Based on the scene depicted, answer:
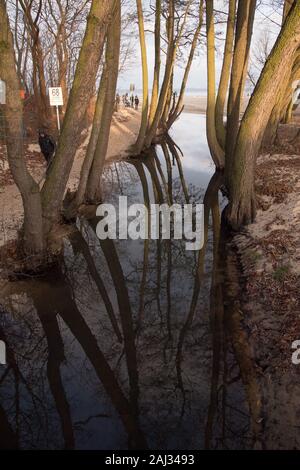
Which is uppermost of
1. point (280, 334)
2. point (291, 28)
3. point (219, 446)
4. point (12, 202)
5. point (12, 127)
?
point (291, 28)

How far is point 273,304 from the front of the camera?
6160 mm

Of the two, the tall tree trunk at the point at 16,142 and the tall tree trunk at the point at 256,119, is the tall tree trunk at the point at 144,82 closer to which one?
the tall tree trunk at the point at 256,119

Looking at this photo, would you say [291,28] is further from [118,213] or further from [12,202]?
[12,202]

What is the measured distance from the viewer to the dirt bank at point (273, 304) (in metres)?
4.34

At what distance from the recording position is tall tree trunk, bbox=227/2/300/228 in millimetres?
7952

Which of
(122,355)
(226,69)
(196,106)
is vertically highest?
(196,106)

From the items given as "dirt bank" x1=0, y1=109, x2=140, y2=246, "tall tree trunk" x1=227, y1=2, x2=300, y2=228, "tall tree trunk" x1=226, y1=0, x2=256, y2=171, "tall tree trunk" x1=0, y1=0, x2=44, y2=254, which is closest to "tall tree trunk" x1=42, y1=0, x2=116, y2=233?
"tall tree trunk" x1=0, y1=0, x2=44, y2=254

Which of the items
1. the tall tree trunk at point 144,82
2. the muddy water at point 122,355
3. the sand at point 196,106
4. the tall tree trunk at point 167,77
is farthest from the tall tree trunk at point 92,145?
the sand at point 196,106

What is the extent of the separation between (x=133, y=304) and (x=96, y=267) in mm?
1915

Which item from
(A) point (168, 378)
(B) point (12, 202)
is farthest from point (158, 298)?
(B) point (12, 202)

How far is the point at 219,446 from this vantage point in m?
4.05

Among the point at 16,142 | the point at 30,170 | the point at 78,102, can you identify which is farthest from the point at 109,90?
the point at 16,142

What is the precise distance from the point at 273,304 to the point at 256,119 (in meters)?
4.51

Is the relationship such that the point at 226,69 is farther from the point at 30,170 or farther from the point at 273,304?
the point at 273,304
